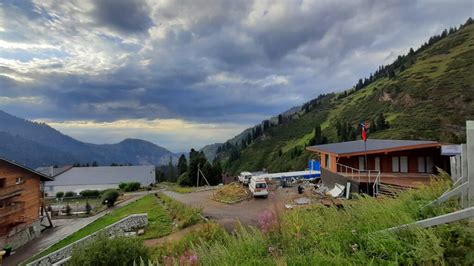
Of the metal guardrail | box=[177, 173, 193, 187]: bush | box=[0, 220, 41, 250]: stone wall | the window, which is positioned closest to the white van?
the metal guardrail

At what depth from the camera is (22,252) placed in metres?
23.9

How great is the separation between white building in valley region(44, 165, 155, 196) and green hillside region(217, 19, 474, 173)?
3547cm

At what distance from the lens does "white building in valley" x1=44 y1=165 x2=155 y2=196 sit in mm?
75312

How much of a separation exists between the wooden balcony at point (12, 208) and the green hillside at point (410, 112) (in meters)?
46.3

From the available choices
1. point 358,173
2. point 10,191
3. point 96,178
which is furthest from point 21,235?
point 96,178

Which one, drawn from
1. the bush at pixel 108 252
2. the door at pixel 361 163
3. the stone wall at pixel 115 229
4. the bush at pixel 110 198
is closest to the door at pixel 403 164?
the door at pixel 361 163

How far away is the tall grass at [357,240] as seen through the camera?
140 inches

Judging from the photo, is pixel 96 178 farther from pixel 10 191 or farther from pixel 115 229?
pixel 115 229

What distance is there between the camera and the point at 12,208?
26.6 metres

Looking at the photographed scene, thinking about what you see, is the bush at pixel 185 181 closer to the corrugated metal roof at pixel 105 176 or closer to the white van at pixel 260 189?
the corrugated metal roof at pixel 105 176

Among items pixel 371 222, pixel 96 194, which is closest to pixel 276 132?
pixel 96 194

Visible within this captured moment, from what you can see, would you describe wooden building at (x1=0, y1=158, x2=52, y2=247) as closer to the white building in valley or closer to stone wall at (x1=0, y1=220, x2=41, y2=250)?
stone wall at (x1=0, y1=220, x2=41, y2=250)

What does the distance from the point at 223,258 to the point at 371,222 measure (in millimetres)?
2152

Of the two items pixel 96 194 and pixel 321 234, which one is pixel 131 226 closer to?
pixel 321 234
